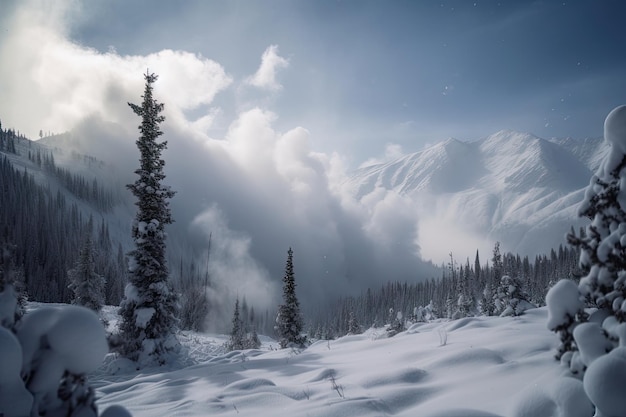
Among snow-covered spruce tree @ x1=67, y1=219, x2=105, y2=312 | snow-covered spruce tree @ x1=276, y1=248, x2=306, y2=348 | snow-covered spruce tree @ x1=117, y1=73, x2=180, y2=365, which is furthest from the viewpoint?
snow-covered spruce tree @ x1=67, y1=219, x2=105, y2=312

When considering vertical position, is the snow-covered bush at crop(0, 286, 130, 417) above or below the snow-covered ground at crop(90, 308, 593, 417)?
above

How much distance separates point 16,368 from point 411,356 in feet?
21.3

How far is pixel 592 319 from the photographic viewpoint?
3.18 metres

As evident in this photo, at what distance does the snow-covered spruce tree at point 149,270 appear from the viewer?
13648 millimetres

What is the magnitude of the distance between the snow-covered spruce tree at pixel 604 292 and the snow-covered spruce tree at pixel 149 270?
14.6 m

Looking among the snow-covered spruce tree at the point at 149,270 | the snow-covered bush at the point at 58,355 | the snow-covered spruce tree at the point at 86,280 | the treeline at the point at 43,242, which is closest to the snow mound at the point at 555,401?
the snow-covered bush at the point at 58,355

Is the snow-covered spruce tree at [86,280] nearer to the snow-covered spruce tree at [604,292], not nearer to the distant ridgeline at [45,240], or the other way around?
the distant ridgeline at [45,240]

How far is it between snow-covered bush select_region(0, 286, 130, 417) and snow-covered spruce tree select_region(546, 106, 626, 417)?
366 centimetres

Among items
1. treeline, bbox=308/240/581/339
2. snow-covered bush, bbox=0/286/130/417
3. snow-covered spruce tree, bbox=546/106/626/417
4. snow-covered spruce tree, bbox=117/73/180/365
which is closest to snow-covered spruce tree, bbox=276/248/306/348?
snow-covered spruce tree, bbox=117/73/180/365

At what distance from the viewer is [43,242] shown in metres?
90.9

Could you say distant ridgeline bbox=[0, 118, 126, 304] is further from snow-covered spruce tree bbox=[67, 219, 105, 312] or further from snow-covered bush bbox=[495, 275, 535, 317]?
snow-covered bush bbox=[495, 275, 535, 317]

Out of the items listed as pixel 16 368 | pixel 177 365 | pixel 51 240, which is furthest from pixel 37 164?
pixel 16 368

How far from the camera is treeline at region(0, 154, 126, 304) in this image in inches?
3110

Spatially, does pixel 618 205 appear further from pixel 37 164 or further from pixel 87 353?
pixel 37 164
